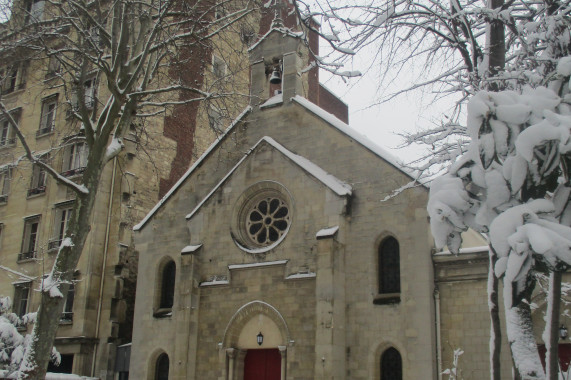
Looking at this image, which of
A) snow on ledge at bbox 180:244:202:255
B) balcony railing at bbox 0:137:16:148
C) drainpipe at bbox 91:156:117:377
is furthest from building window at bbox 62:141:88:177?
snow on ledge at bbox 180:244:202:255

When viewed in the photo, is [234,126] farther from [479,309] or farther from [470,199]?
[470,199]

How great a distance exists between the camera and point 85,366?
22.4 metres

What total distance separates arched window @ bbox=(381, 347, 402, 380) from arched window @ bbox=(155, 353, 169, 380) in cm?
732

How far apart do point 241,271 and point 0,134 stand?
17539 mm

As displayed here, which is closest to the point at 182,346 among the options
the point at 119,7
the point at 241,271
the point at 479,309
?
the point at 241,271

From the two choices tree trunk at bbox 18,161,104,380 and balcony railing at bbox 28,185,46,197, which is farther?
balcony railing at bbox 28,185,46,197

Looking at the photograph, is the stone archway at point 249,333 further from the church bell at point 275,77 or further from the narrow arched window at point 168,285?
the church bell at point 275,77

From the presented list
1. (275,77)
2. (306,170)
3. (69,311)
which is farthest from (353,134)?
(69,311)

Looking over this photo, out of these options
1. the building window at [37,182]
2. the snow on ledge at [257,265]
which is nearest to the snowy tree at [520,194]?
the snow on ledge at [257,265]

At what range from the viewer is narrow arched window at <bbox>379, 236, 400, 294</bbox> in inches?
669

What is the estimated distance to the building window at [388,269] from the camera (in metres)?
16.9

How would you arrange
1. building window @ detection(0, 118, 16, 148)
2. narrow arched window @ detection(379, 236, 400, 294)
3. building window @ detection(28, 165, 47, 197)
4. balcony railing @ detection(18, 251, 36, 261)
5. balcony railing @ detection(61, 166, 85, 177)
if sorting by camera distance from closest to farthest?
narrow arched window @ detection(379, 236, 400, 294) < balcony railing @ detection(61, 166, 85, 177) < balcony railing @ detection(18, 251, 36, 261) < building window @ detection(28, 165, 47, 197) < building window @ detection(0, 118, 16, 148)

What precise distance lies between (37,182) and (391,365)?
1797 centimetres

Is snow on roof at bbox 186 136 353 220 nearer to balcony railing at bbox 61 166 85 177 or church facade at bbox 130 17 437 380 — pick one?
church facade at bbox 130 17 437 380
